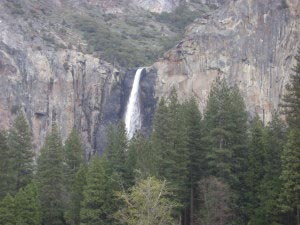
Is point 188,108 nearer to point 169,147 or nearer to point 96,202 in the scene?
point 169,147

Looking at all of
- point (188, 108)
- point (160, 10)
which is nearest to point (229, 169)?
point (188, 108)

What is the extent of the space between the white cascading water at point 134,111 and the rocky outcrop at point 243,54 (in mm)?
3723

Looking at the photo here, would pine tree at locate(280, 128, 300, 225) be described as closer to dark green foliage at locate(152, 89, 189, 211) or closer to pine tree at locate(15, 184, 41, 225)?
dark green foliage at locate(152, 89, 189, 211)

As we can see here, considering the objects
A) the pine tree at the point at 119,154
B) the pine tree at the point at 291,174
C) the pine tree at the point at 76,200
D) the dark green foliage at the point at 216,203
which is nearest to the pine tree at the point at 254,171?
the dark green foliage at the point at 216,203

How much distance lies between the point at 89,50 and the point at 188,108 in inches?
2122

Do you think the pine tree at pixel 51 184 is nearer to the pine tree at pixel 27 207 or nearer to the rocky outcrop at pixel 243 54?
the pine tree at pixel 27 207

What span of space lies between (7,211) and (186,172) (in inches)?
634

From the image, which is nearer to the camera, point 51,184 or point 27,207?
point 27,207

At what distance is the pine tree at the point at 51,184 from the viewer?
54062 millimetres

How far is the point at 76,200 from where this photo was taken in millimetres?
53062

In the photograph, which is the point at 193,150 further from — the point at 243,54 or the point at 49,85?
the point at 49,85

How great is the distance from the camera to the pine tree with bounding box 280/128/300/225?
3950 centimetres

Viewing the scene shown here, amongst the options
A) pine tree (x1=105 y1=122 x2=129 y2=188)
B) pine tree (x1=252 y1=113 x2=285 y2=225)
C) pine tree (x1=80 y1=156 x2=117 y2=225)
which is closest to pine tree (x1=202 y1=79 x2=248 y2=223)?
pine tree (x1=252 y1=113 x2=285 y2=225)

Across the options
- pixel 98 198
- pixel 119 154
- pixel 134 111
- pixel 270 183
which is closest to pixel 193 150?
pixel 119 154
